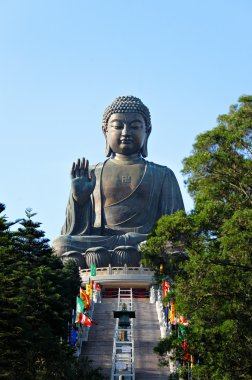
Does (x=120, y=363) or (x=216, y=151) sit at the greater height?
(x=216, y=151)

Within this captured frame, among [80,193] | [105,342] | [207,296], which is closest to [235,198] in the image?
[207,296]

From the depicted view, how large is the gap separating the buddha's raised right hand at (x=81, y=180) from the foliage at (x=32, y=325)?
10.9 m

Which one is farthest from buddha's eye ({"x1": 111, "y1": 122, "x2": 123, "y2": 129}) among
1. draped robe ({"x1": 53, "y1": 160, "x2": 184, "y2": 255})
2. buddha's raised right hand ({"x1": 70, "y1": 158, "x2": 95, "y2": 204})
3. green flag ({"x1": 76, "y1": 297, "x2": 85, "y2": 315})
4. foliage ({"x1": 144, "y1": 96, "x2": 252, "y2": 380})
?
foliage ({"x1": 144, "y1": 96, "x2": 252, "y2": 380})

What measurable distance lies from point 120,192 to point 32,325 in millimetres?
17287

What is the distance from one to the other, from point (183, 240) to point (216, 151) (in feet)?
5.19

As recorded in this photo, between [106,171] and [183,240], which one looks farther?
[106,171]

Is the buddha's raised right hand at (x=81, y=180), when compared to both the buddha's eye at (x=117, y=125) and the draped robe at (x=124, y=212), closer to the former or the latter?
the draped robe at (x=124, y=212)

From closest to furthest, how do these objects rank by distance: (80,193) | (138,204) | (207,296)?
(207,296) → (80,193) → (138,204)

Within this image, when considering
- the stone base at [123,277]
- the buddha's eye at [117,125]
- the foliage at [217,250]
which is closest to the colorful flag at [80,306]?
the foliage at [217,250]

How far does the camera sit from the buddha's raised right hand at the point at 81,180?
101 ft

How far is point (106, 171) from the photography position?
113 feet

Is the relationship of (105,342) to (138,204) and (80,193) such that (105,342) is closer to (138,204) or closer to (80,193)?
(80,193)

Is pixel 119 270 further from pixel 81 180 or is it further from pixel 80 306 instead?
pixel 80 306

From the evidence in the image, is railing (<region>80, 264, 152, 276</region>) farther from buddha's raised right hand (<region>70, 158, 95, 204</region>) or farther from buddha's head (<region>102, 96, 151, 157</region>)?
buddha's head (<region>102, 96, 151, 157</region>)
